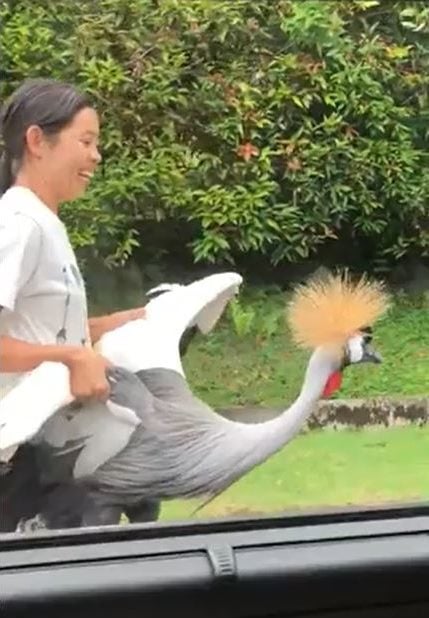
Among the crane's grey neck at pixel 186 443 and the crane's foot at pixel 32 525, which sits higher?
the crane's grey neck at pixel 186 443

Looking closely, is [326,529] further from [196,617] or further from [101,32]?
[101,32]

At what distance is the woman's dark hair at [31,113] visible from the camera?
1.50 m

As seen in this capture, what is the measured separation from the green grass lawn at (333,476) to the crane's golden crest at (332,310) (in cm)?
13

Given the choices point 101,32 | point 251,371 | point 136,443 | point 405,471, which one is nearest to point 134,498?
point 136,443

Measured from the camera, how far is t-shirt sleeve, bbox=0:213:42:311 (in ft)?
4.87

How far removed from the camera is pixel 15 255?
1.49 meters

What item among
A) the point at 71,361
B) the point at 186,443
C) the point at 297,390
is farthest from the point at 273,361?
the point at 71,361

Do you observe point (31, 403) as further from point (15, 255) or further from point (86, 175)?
point (86, 175)

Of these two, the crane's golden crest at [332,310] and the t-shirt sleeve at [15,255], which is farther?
the crane's golden crest at [332,310]

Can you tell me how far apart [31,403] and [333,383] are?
38 centimetres

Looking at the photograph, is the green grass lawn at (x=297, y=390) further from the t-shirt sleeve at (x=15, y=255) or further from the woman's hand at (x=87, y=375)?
the t-shirt sleeve at (x=15, y=255)

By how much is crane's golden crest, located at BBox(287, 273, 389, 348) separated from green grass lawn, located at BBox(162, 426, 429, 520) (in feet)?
0.41

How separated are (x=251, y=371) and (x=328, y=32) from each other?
444mm

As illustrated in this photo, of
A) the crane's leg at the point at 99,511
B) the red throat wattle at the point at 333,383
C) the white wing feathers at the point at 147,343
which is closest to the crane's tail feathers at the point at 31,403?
the white wing feathers at the point at 147,343
